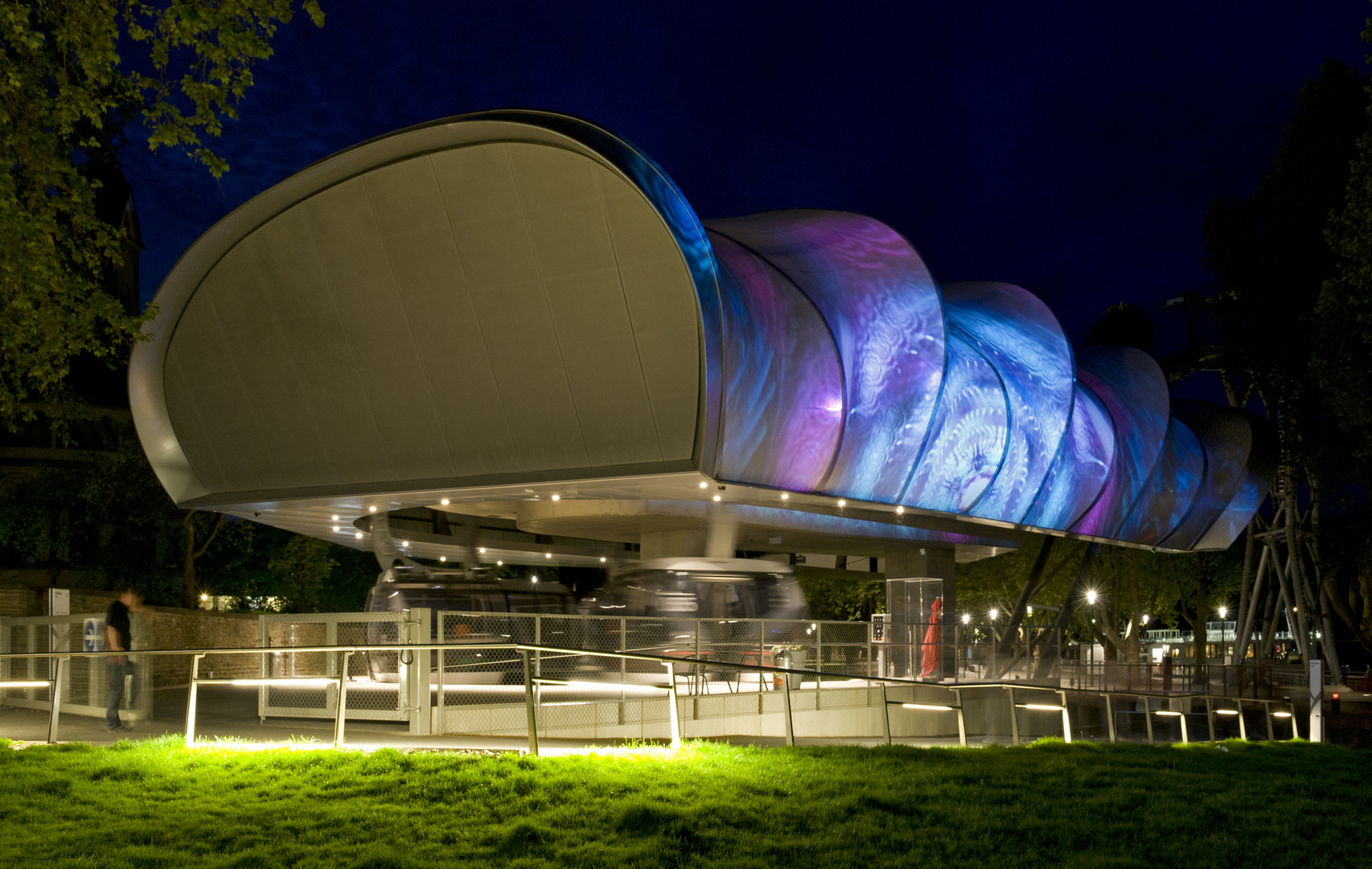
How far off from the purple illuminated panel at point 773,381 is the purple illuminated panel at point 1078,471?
12.1m

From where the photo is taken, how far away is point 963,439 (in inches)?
1155

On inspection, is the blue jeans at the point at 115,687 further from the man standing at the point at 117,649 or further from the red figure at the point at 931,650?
the red figure at the point at 931,650

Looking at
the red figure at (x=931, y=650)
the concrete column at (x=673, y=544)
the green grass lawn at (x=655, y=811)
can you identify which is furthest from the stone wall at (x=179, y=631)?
the red figure at (x=931, y=650)

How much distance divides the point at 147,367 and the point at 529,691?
2115 cm

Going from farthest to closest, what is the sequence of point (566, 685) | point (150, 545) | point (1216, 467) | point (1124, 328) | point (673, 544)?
point (1124, 328) < point (150, 545) < point (1216, 467) < point (673, 544) < point (566, 685)

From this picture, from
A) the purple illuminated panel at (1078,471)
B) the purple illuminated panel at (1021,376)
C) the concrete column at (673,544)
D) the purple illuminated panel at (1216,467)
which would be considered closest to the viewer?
the concrete column at (673,544)

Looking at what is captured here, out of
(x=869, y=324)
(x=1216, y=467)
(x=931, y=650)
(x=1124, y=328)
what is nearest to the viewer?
(x=869, y=324)

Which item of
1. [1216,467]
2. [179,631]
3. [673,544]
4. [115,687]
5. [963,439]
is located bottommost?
[115,687]

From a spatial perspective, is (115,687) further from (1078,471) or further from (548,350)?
(1078,471)

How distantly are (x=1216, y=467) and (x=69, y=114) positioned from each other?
3913 centimetres

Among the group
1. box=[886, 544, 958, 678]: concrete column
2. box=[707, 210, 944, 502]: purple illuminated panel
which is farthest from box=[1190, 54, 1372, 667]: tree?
box=[886, 544, 958, 678]: concrete column

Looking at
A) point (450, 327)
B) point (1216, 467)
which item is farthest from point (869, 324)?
point (1216, 467)

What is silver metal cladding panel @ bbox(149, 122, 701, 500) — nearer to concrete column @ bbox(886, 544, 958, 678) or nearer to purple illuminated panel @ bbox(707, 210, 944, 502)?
purple illuminated panel @ bbox(707, 210, 944, 502)

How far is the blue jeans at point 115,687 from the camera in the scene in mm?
14156
